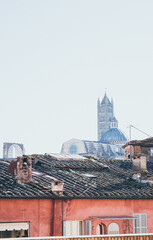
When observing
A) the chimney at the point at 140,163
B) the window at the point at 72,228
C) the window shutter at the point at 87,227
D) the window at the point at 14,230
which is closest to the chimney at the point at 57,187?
the window at the point at 72,228

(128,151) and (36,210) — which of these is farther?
(128,151)

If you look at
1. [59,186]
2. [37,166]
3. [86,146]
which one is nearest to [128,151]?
[37,166]

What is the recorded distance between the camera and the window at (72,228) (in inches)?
953

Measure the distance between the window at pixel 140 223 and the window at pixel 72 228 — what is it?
259 centimetres

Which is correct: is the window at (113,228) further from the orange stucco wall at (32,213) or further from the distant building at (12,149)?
the distant building at (12,149)

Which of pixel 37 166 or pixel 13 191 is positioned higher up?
pixel 37 166

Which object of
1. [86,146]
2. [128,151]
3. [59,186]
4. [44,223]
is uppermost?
[86,146]

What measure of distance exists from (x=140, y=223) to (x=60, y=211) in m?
4.12

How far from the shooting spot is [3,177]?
25.7 metres

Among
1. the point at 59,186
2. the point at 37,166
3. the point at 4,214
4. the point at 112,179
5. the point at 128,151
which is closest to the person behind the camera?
the point at 4,214

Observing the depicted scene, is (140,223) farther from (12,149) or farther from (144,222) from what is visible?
(12,149)

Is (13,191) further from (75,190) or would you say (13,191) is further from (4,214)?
(75,190)

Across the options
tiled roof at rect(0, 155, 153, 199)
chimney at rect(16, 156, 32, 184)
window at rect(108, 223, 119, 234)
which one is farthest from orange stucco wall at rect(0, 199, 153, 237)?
chimney at rect(16, 156, 32, 184)

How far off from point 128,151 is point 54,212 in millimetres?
16359
